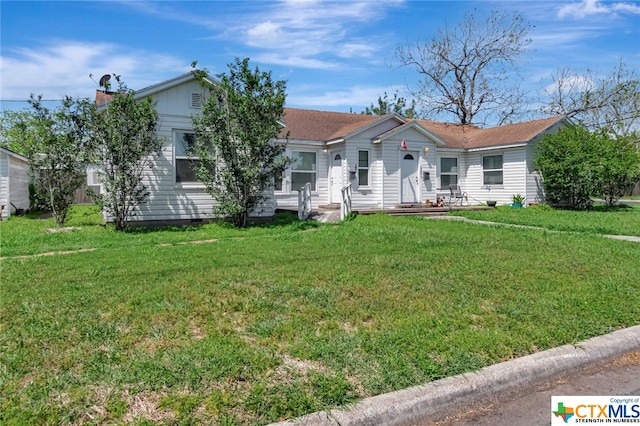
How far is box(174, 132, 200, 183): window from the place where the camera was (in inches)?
497

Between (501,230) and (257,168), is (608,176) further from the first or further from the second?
(257,168)

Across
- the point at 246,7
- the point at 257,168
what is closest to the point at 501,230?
the point at 257,168

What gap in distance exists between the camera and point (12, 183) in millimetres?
16688

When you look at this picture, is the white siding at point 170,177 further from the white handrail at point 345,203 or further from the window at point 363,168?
the window at point 363,168

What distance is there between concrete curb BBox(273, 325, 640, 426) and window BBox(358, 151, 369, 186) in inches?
503

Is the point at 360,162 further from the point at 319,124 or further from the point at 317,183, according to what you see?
the point at 319,124

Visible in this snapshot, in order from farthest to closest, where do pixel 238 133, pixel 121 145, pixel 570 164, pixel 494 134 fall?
pixel 494 134 → pixel 570 164 → pixel 238 133 → pixel 121 145

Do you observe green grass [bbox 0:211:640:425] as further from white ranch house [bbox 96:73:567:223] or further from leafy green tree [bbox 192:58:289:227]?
white ranch house [bbox 96:73:567:223]

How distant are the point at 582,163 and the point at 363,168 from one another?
8471mm

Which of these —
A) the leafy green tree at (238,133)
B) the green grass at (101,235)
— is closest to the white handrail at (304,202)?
the green grass at (101,235)

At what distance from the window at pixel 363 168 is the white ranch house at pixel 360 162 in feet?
0.12

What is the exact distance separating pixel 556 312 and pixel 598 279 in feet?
5.81

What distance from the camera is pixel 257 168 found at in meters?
11.8

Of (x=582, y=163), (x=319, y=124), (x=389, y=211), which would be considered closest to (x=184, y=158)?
(x=389, y=211)
